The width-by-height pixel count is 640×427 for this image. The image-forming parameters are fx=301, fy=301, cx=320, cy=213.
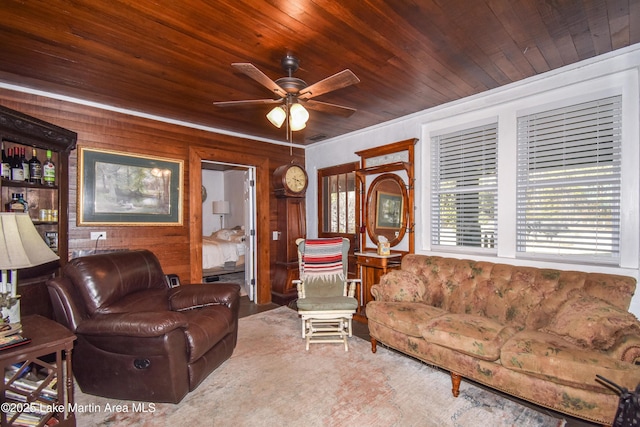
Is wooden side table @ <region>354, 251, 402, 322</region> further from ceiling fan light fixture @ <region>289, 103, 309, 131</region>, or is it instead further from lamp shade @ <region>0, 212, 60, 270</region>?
lamp shade @ <region>0, 212, 60, 270</region>

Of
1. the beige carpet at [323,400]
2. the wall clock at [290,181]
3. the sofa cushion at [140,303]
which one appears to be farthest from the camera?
the wall clock at [290,181]

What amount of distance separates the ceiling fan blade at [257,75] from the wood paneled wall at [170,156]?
2.37 m

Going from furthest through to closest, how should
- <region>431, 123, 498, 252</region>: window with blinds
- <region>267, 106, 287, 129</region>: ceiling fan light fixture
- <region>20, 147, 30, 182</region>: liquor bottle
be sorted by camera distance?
<region>431, 123, 498, 252</region>: window with blinds, <region>20, 147, 30, 182</region>: liquor bottle, <region>267, 106, 287, 129</region>: ceiling fan light fixture

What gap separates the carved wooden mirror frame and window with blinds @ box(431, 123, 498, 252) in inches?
11.2

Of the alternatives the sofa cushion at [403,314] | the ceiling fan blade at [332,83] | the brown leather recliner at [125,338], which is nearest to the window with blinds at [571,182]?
the sofa cushion at [403,314]

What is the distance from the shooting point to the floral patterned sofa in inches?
73.0

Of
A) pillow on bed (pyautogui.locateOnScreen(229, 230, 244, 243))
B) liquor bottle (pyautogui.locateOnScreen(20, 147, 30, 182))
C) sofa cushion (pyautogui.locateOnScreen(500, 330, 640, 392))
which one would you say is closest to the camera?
sofa cushion (pyautogui.locateOnScreen(500, 330, 640, 392))

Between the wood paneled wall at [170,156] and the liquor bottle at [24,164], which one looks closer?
the liquor bottle at [24,164]

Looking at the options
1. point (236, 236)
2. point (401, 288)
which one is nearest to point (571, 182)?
point (401, 288)

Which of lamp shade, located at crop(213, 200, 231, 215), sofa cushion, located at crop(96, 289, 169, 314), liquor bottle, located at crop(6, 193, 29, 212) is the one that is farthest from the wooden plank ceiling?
lamp shade, located at crop(213, 200, 231, 215)

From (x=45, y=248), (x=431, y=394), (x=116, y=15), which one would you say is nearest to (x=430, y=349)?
(x=431, y=394)

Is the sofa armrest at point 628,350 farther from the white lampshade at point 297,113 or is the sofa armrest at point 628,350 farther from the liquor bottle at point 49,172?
the liquor bottle at point 49,172

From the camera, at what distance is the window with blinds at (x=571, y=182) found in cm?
249

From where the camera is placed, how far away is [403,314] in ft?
8.95
